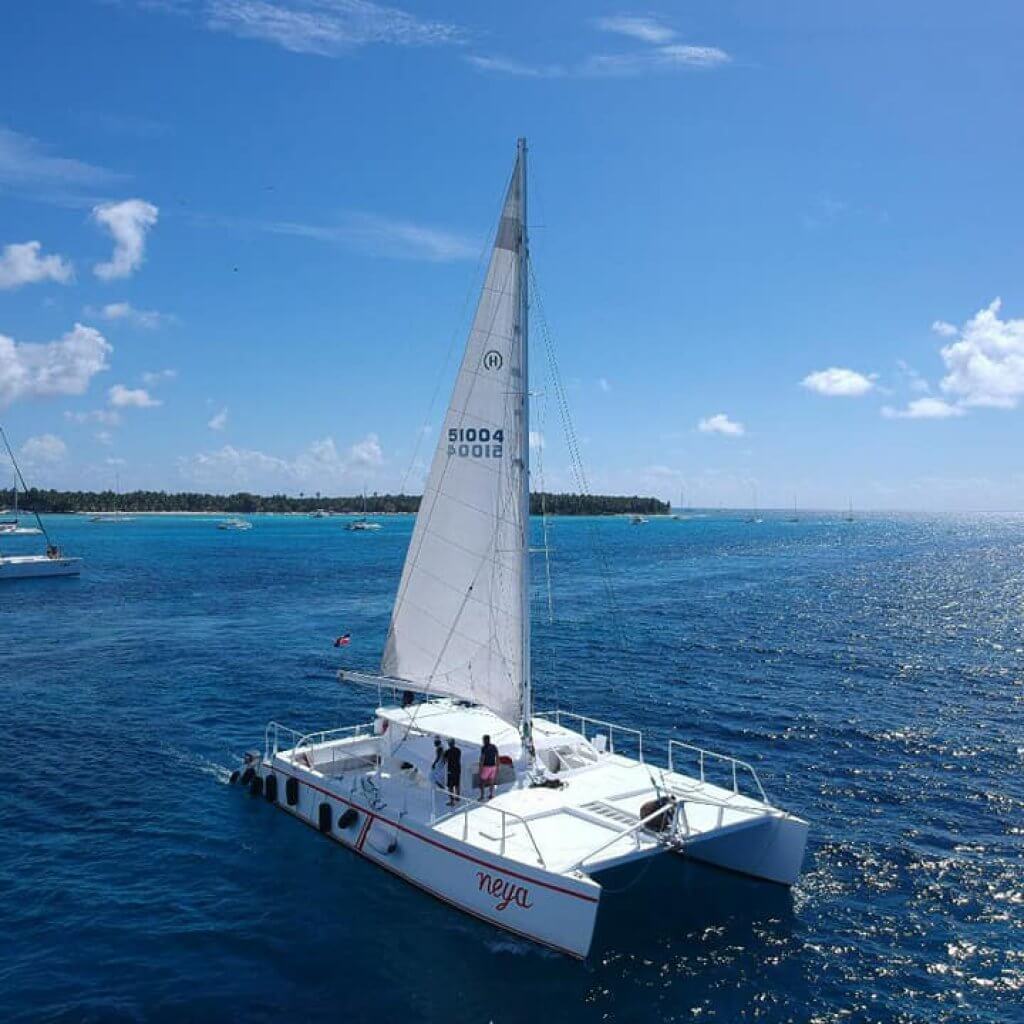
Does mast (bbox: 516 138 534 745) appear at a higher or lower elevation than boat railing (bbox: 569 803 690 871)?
higher

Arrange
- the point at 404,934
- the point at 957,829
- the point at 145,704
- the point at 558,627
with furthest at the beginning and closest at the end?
the point at 558,627 → the point at 145,704 → the point at 957,829 → the point at 404,934

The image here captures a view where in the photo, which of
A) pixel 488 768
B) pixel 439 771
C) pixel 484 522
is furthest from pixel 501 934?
pixel 484 522

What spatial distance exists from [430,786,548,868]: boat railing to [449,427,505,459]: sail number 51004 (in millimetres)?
8632

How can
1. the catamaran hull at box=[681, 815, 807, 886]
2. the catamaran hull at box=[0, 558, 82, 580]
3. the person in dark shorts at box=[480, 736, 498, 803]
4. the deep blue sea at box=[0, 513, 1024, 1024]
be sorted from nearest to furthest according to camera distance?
the deep blue sea at box=[0, 513, 1024, 1024]
the catamaran hull at box=[681, 815, 807, 886]
the person in dark shorts at box=[480, 736, 498, 803]
the catamaran hull at box=[0, 558, 82, 580]

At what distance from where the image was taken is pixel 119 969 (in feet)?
54.5

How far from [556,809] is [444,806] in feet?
10.1

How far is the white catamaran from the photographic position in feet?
59.0

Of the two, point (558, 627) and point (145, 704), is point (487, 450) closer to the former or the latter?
point (145, 704)

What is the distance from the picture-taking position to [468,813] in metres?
19.5

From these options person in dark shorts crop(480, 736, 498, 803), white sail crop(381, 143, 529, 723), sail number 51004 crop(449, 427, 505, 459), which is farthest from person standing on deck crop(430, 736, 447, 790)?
sail number 51004 crop(449, 427, 505, 459)

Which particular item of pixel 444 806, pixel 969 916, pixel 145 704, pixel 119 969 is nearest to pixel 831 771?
pixel 969 916

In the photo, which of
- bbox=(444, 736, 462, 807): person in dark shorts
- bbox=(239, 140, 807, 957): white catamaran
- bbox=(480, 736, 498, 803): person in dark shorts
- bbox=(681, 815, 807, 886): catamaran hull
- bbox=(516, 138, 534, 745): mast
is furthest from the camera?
bbox=(444, 736, 462, 807): person in dark shorts

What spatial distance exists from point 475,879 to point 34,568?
8927 cm

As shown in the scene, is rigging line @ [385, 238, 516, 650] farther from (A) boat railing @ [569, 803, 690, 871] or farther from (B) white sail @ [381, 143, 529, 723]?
(A) boat railing @ [569, 803, 690, 871]
